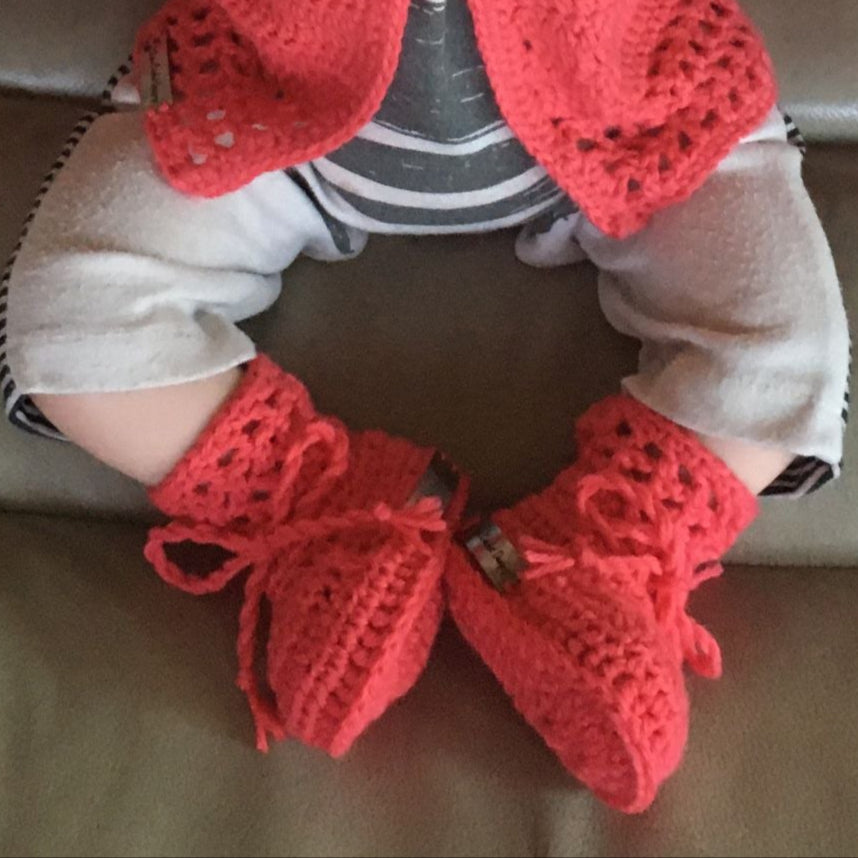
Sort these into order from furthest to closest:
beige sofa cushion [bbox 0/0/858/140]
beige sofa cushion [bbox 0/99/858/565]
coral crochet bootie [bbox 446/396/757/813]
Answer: beige sofa cushion [bbox 0/0/858/140]
beige sofa cushion [bbox 0/99/858/565]
coral crochet bootie [bbox 446/396/757/813]

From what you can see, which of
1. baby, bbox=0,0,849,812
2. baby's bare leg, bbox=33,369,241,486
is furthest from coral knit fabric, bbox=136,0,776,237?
baby's bare leg, bbox=33,369,241,486

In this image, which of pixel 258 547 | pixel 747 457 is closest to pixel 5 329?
pixel 258 547

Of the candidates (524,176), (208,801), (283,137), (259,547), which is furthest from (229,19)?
(208,801)

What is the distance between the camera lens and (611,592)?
58 cm

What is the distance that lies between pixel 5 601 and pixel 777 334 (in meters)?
0.45

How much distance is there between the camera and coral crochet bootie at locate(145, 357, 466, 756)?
0.58 metres

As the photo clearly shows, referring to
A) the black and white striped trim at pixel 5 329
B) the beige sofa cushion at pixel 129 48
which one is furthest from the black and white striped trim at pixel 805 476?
the black and white striped trim at pixel 5 329

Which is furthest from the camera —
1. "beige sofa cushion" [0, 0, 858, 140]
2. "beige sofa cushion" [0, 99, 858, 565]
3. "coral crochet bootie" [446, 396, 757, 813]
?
"beige sofa cushion" [0, 0, 858, 140]

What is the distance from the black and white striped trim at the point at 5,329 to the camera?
630mm

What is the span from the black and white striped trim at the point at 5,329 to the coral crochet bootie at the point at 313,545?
0.27 feet

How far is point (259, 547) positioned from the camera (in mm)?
627

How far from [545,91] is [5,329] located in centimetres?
32

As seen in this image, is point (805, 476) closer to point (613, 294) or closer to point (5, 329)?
point (613, 294)

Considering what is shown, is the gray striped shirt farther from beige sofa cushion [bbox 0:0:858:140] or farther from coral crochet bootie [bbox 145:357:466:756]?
beige sofa cushion [bbox 0:0:858:140]
